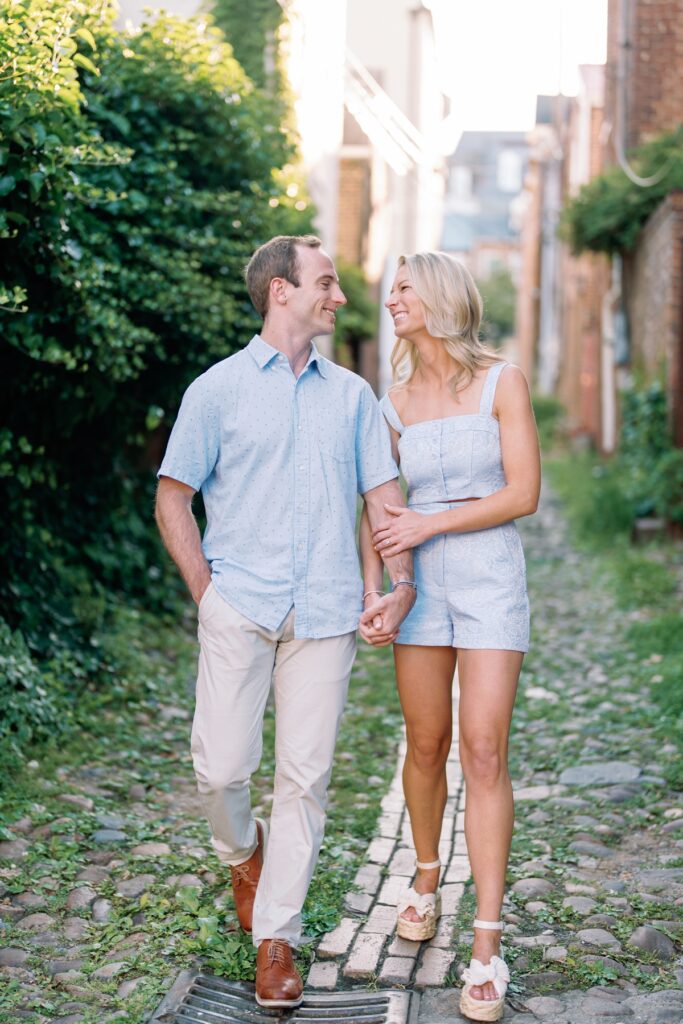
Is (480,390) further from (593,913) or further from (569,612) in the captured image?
(569,612)

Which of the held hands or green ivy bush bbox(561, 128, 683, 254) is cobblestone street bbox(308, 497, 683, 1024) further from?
green ivy bush bbox(561, 128, 683, 254)

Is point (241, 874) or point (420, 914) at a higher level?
point (241, 874)

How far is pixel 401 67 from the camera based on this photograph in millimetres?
26562

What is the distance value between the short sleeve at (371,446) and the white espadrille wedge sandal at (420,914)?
1211 millimetres

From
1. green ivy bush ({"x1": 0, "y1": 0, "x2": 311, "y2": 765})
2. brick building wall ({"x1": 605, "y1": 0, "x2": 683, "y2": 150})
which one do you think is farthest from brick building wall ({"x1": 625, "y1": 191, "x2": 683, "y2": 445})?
green ivy bush ({"x1": 0, "y1": 0, "x2": 311, "y2": 765})

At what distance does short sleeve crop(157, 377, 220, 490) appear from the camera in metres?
3.36

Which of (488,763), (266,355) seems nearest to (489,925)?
(488,763)

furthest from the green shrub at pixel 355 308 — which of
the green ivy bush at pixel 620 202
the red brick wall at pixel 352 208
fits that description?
the green ivy bush at pixel 620 202

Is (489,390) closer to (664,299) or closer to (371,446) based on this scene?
(371,446)

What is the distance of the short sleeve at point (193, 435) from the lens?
3.36 m

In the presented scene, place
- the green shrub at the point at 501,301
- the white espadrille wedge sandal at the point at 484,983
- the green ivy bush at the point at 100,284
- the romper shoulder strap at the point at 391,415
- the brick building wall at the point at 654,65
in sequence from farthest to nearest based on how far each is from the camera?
the green shrub at the point at 501,301, the brick building wall at the point at 654,65, the green ivy bush at the point at 100,284, the romper shoulder strap at the point at 391,415, the white espadrille wedge sandal at the point at 484,983

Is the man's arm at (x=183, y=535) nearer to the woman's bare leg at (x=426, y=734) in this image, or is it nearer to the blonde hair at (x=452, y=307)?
the woman's bare leg at (x=426, y=734)

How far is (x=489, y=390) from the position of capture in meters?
3.50

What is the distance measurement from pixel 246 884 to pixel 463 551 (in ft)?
3.91
